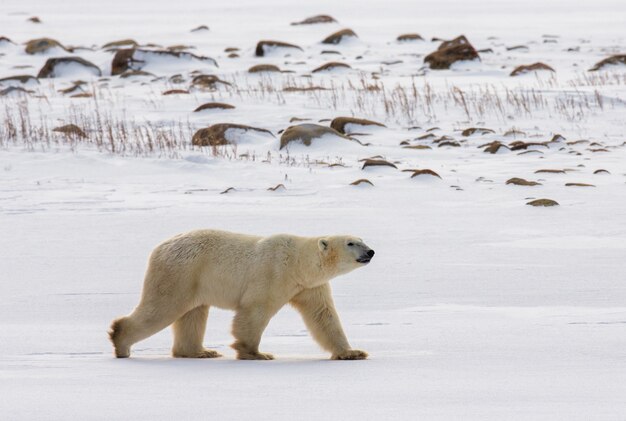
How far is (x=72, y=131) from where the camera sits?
1362 cm

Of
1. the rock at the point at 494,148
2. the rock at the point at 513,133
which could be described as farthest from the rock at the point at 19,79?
the rock at the point at 494,148

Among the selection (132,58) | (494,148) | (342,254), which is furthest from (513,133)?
(132,58)

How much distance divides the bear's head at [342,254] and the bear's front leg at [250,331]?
0.41m

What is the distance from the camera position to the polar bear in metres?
5.10

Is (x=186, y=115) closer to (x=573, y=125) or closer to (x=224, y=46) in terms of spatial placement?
(x=573, y=125)

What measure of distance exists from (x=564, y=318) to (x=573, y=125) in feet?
34.3

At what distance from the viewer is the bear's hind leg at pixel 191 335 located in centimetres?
522

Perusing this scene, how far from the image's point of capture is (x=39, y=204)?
9820 millimetres

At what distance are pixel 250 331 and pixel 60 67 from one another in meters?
19.6

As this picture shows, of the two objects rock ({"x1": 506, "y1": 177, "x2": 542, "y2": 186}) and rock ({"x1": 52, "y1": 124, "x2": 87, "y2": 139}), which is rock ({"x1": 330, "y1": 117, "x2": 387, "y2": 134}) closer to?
rock ({"x1": 52, "y1": 124, "x2": 87, "y2": 139})

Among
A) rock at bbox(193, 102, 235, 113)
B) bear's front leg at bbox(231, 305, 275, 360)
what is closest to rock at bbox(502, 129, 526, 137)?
rock at bbox(193, 102, 235, 113)

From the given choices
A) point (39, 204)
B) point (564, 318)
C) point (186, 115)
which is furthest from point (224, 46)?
point (564, 318)

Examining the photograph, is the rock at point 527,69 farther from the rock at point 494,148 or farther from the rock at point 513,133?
the rock at point 494,148

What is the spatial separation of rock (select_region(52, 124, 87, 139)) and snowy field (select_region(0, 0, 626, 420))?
3.6 inches
